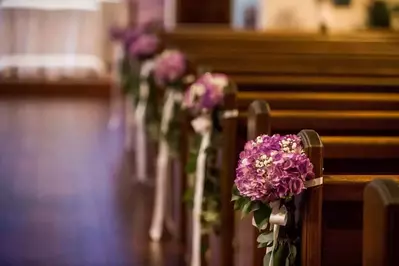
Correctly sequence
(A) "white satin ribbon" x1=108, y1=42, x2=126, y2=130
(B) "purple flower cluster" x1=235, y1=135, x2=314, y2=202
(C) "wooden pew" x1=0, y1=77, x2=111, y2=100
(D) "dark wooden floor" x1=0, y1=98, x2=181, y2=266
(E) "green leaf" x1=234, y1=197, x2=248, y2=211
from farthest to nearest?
1. (C) "wooden pew" x1=0, y1=77, x2=111, y2=100
2. (A) "white satin ribbon" x1=108, y1=42, x2=126, y2=130
3. (D) "dark wooden floor" x1=0, y1=98, x2=181, y2=266
4. (E) "green leaf" x1=234, y1=197, x2=248, y2=211
5. (B) "purple flower cluster" x1=235, y1=135, x2=314, y2=202

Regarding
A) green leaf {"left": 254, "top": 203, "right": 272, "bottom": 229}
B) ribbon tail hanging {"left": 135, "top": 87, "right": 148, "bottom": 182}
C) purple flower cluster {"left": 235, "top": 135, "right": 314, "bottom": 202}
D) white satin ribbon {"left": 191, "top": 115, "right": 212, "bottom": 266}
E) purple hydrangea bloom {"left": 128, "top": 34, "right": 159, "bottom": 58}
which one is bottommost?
ribbon tail hanging {"left": 135, "top": 87, "right": 148, "bottom": 182}

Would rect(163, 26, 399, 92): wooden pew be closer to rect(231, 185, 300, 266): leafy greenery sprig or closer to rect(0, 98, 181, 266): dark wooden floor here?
rect(0, 98, 181, 266): dark wooden floor

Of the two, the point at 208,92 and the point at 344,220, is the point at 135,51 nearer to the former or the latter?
the point at 208,92

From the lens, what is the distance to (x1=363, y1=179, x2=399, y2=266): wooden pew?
4.02 ft

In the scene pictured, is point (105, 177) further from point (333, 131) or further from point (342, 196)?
point (342, 196)

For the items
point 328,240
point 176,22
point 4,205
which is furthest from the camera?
point 176,22

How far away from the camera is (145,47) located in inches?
188

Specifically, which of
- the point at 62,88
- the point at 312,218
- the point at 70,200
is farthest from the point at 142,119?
the point at 62,88

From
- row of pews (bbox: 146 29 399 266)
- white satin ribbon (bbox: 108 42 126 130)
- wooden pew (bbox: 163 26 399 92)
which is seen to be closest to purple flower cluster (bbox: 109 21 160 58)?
wooden pew (bbox: 163 26 399 92)

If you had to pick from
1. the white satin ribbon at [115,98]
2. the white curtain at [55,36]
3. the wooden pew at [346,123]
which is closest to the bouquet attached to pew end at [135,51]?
the white satin ribbon at [115,98]

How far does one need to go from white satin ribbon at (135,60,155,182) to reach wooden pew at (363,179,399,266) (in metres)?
3.28

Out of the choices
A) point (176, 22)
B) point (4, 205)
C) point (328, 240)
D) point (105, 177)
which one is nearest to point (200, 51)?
point (105, 177)

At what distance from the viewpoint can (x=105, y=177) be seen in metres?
4.98

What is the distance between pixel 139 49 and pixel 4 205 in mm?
Answer: 1167
